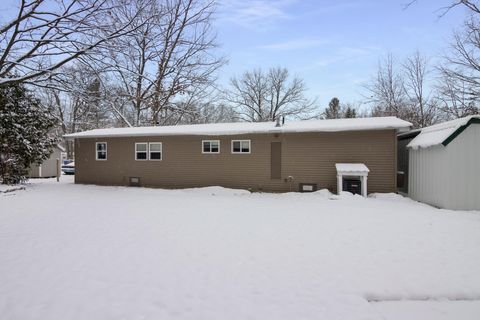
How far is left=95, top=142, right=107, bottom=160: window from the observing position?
667 inches

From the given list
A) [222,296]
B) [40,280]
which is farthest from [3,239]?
[222,296]

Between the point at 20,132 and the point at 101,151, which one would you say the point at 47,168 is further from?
the point at 101,151

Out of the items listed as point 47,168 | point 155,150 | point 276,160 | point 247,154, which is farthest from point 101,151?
point 276,160

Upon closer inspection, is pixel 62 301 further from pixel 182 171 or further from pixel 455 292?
pixel 182 171

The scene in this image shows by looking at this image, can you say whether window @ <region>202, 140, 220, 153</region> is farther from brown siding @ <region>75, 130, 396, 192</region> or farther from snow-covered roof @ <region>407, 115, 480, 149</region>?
snow-covered roof @ <region>407, 115, 480, 149</region>

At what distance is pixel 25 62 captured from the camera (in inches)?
366

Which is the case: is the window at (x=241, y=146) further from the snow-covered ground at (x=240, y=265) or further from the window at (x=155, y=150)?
the snow-covered ground at (x=240, y=265)

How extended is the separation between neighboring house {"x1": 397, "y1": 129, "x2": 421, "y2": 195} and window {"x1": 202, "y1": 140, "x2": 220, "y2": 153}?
26.2 ft

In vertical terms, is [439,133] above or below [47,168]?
above

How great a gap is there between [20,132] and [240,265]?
51.7ft

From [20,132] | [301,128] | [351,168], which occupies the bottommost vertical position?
[351,168]

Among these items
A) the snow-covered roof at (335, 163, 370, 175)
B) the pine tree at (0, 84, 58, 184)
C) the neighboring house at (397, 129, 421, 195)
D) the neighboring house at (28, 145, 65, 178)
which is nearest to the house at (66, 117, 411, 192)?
the snow-covered roof at (335, 163, 370, 175)

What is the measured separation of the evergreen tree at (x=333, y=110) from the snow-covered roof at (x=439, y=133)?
29.1m

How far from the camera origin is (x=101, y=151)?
17047 mm
